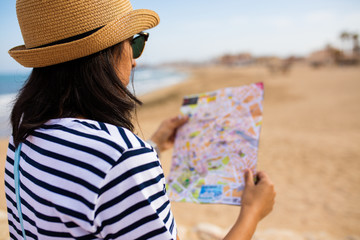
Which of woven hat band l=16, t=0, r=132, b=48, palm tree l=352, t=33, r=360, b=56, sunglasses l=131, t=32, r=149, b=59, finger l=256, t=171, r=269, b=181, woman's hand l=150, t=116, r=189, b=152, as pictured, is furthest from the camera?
palm tree l=352, t=33, r=360, b=56

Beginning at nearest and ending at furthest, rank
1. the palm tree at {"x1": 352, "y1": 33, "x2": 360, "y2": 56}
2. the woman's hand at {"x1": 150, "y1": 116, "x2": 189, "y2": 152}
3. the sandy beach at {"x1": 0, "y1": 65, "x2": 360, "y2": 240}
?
1. the woman's hand at {"x1": 150, "y1": 116, "x2": 189, "y2": 152}
2. the sandy beach at {"x1": 0, "y1": 65, "x2": 360, "y2": 240}
3. the palm tree at {"x1": 352, "y1": 33, "x2": 360, "y2": 56}

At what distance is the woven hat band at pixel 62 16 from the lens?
78cm

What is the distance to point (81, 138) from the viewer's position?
0.71m

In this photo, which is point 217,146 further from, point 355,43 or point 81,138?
point 355,43

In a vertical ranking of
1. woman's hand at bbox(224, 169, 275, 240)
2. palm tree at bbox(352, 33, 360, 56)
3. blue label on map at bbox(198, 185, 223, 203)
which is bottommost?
palm tree at bbox(352, 33, 360, 56)

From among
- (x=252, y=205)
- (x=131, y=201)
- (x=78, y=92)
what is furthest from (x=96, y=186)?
(x=252, y=205)

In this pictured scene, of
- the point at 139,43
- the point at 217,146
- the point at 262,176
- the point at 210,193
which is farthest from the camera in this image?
the point at 217,146

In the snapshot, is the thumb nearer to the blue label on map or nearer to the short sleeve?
the blue label on map

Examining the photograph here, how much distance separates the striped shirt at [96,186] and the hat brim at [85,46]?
0.20 meters

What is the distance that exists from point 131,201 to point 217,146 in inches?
35.9

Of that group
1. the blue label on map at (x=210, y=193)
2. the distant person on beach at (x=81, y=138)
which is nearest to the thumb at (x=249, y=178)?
the blue label on map at (x=210, y=193)

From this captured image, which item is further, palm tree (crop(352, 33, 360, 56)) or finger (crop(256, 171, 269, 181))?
palm tree (crop(352, 33, 360, 56))

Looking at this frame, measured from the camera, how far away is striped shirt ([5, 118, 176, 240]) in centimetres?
67

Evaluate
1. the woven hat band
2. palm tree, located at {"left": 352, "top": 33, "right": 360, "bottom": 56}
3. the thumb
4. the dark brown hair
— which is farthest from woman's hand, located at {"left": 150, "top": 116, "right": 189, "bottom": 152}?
palm tree, located at {"left": 352, "top": 33, "right": 360, "bottom": 56}
